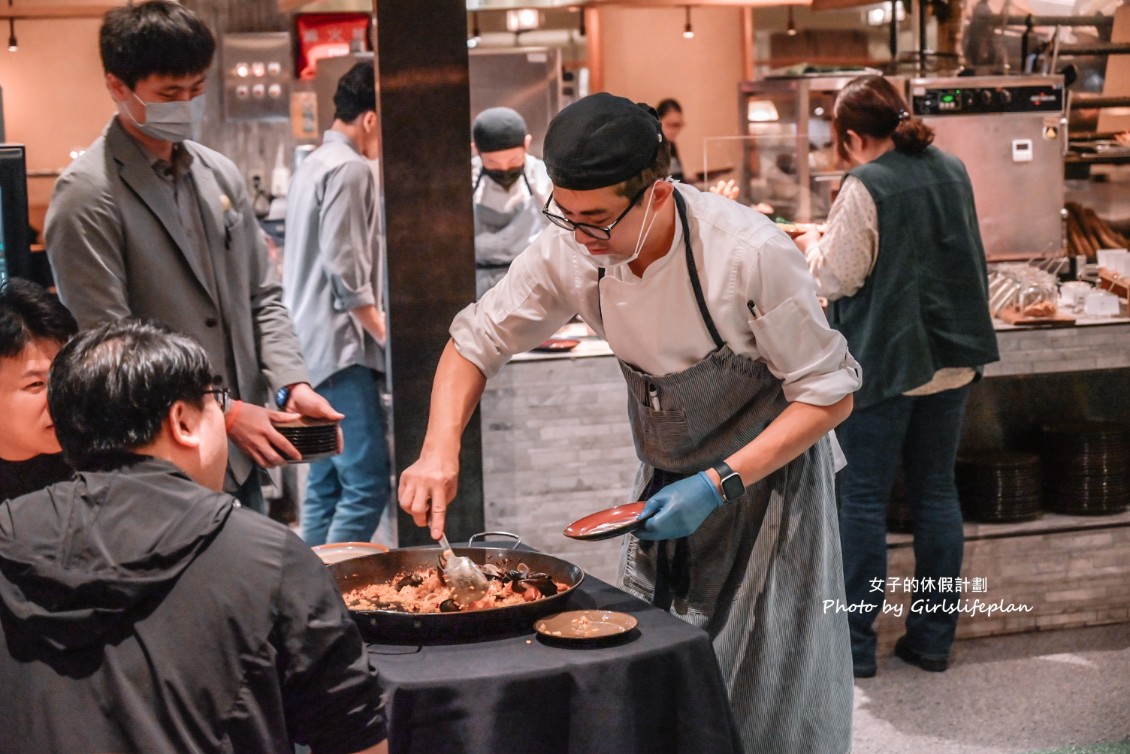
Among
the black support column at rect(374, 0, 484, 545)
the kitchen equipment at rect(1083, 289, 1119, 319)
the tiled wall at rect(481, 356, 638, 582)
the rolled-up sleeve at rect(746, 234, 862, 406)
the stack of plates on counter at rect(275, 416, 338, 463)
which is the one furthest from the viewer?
the kitchen equipment at rect(1083, 289, 1119, 319)

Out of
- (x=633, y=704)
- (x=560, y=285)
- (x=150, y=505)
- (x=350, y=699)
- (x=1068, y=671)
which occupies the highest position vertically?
(x=560, y=285)

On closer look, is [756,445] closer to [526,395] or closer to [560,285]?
[560,285]

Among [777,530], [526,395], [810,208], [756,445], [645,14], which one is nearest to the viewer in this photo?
[756,445]

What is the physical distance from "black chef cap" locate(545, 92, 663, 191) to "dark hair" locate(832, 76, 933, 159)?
2034mm

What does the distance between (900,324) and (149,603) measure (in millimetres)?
2846

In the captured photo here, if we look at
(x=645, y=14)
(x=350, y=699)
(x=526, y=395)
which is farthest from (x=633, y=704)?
(x=645, y=14)

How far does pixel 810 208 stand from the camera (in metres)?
7.07

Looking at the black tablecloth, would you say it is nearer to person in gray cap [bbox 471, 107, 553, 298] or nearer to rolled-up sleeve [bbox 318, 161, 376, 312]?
rolled-up sleeve [bbox 318, 161, 376, 312]

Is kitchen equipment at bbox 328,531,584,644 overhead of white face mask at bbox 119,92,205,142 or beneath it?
beneath

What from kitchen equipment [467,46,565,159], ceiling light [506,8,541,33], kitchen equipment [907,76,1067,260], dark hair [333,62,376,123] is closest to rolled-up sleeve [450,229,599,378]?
dark hair [333,62,376,123]

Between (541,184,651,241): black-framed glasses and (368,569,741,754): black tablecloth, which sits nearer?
(368,569,741,754): black tablecloth

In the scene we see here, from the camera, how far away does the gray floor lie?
354 centimetres

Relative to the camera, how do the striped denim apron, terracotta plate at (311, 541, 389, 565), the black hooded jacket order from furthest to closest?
terracotta plate at (311, 541, 389, 565) < the striped denim apron < the black hooded jacket

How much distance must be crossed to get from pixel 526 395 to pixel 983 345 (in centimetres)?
146
